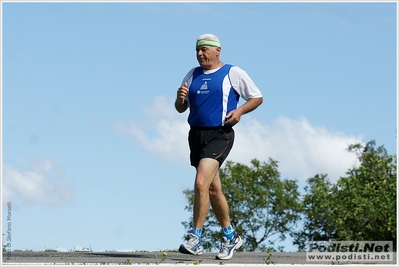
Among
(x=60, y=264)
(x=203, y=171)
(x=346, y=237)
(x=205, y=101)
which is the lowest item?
(x=60, y=264)

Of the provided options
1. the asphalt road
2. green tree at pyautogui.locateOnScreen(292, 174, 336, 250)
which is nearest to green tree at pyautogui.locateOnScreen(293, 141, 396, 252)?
green tree at pyautogui.locateOnScreen(292, 174, 336, 250)

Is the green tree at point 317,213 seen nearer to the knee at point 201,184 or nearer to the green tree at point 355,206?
the green tree at point 355,206

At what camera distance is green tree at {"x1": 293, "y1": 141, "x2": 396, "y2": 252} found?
40438 mm

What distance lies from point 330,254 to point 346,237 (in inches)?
1208

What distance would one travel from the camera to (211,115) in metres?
9.32

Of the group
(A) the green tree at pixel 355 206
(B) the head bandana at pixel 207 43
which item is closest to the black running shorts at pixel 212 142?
(B) the head bandana at pixel 207 43

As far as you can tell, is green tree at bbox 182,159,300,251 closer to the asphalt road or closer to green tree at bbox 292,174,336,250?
green tree at bbox 292,174,336,250

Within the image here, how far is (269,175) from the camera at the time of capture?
46.2 m

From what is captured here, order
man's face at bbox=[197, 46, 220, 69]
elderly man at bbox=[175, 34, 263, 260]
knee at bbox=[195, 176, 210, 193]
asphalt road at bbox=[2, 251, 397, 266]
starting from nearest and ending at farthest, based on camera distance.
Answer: asphalt road at bbox=[2, 251, 397, 266] → knee at bbox=[195, 176, 210, 193] → elderly man at bbox=[175, 34, 263, 260] → man's face at bbox=[197, 46, 220, 69]

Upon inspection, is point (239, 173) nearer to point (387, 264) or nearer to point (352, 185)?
point (352, 185)

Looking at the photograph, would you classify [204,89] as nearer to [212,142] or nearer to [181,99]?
[181,99]

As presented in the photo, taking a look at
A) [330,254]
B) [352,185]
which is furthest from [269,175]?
[330,254]

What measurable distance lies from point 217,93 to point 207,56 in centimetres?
50

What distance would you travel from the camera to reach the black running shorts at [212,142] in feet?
30.6
